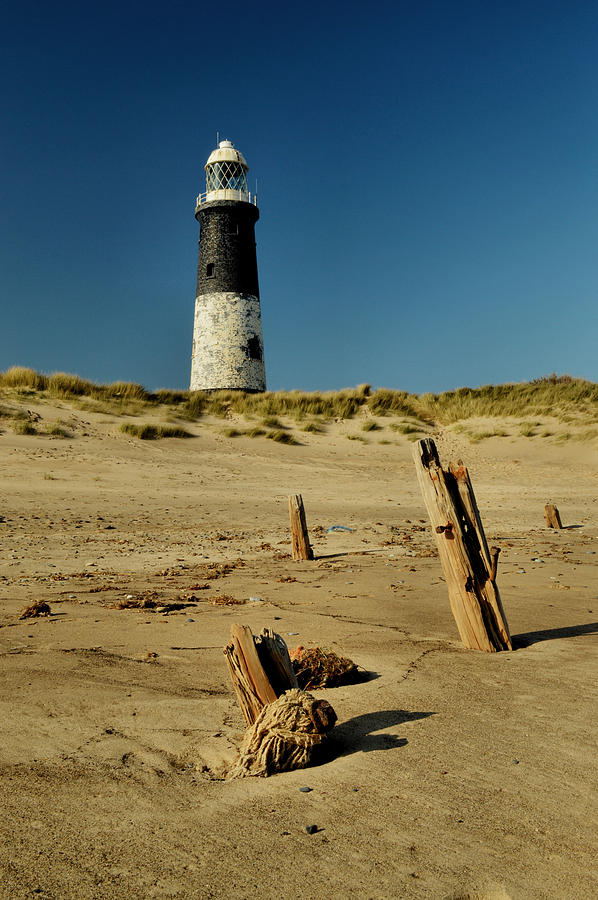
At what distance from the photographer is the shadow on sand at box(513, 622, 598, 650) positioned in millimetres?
4848

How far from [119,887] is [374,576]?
581 centimetres

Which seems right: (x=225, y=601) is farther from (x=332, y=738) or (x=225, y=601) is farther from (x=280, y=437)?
(x=280, y=437)

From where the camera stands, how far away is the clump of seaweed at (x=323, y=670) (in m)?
3.81

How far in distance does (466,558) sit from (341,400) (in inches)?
832

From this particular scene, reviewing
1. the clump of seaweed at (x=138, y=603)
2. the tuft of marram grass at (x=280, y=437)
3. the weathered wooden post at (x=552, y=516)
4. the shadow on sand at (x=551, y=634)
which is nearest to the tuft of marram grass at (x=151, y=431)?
the tuft of marram grass at (x=280, y=437)

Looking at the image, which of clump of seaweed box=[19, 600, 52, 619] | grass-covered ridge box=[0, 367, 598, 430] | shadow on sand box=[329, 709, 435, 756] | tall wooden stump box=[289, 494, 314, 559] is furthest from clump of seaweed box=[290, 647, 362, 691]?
grass-covered ridge box=[0, 367, 598, 430]

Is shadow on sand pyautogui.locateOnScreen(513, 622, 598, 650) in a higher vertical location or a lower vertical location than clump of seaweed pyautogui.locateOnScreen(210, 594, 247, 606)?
lower

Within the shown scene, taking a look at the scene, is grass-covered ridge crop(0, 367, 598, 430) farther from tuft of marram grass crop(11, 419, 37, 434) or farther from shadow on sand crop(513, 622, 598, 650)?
shadow on sand crop(513, 622, 598, 650)

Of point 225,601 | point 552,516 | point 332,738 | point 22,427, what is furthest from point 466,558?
point 22,427

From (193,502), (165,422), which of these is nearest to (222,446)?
(165,422)

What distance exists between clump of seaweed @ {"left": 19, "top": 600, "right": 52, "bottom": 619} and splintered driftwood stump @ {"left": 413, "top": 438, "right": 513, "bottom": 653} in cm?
319

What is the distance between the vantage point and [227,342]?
2777 cm

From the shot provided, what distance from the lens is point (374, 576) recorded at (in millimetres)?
7582

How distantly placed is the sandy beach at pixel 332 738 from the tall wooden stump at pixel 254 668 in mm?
192
